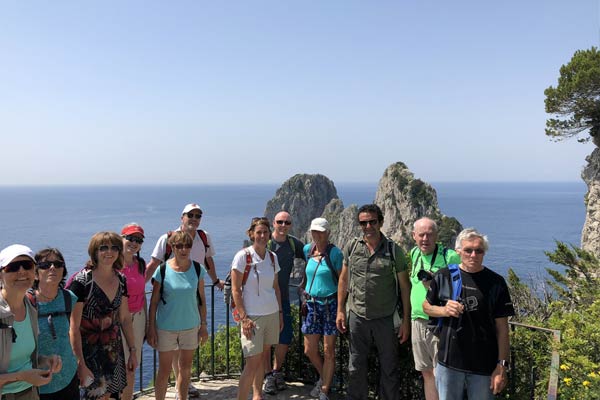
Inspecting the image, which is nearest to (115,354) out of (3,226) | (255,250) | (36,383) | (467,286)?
(36,383)

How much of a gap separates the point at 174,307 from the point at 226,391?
68.4 inches

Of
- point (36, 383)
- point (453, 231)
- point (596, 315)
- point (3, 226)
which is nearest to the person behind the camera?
point (36, 383)

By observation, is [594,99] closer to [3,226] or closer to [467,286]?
[467,286]

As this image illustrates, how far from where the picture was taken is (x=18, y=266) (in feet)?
9.39

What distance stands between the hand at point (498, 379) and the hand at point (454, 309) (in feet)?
1.77

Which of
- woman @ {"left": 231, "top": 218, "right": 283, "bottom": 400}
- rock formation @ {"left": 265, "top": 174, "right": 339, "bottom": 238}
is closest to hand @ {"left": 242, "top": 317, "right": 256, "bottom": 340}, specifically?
woman @ {"left": 231, "top": 218, "right": 283, "bottom": 400}

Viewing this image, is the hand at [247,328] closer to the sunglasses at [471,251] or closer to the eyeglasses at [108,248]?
the eyeglasses at [108,248]

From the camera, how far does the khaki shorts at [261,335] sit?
15.5 ft

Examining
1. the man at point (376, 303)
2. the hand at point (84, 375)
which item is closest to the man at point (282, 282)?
the man at point (376, 303)

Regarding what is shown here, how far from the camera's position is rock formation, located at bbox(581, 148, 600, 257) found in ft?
79.9

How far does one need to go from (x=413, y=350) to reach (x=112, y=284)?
9.96 feet

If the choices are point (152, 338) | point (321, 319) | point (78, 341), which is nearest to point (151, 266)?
point (152, 338)

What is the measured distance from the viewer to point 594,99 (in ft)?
74.7

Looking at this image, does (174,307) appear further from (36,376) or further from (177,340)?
(36,376)
